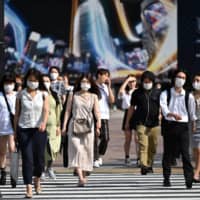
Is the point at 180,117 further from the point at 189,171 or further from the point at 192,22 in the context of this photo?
the point at 192,22

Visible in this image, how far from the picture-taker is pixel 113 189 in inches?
511

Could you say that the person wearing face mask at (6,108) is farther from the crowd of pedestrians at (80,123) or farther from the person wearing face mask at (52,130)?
the person wearing face mask at (52,130)

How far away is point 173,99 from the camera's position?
13.0m

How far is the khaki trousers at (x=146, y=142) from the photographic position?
15.0 meters

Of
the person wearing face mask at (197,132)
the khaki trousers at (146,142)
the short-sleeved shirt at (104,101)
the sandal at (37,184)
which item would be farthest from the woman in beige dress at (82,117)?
the short-sleeved shirt at (104,101)

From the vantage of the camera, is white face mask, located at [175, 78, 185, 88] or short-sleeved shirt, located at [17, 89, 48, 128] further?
white face mask, located at [175, 78, 185, 88]

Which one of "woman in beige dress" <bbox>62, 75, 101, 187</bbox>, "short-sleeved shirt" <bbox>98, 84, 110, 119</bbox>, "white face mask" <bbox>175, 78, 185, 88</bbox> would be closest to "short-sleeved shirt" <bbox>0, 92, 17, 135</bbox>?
"woman in beige dress" <bbox>62, 75, 101, 187</bbox>

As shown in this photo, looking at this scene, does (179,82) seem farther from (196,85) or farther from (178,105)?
(196,85)

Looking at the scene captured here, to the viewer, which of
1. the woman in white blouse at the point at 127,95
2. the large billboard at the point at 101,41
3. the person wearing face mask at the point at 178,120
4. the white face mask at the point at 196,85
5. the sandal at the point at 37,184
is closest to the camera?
the sandal at the point at 37,184

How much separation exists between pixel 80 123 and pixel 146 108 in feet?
6.64

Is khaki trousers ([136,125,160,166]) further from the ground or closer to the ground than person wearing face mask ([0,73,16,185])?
closer to the ground

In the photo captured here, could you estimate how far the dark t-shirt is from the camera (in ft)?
49.6

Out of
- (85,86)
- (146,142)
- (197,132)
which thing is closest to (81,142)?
(85,86)

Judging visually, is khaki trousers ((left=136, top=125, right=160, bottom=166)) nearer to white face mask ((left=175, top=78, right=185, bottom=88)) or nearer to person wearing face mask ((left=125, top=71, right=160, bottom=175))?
person wearing face mask ((left=125, top=71, right=160, bottom=175))
